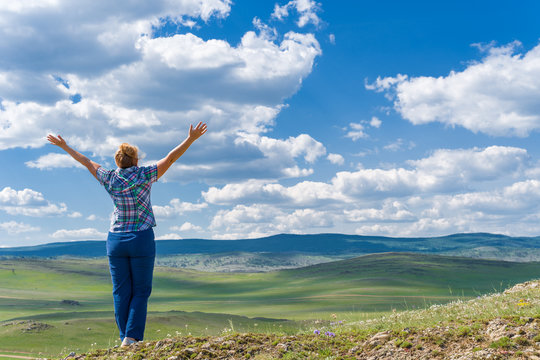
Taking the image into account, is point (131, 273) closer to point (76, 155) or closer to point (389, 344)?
point (76, 155)

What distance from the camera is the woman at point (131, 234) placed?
7.57 meters

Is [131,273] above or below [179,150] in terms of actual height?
below

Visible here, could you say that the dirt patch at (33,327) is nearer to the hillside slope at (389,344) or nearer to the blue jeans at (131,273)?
the hillside slope at (389,344)

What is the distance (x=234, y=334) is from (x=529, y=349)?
403cm

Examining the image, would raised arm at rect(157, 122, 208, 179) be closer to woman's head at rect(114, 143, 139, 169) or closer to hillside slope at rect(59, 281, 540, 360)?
woman's head at rect(114, 143, 139, 169)

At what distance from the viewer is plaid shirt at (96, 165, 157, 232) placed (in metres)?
7.62

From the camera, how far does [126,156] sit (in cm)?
788

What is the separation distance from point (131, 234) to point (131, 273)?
66cm

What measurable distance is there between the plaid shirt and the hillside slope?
5.81 ft

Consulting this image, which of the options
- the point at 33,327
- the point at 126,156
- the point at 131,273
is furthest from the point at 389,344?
the point at 33,327

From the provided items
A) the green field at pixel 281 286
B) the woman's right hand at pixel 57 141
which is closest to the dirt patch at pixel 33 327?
the woman's right hand at pixel 57 141

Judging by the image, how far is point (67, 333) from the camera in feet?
95.9

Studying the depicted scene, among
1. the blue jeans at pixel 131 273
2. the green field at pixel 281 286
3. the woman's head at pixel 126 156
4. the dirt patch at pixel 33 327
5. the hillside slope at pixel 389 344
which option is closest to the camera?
the hillside slope at pixel 389 344

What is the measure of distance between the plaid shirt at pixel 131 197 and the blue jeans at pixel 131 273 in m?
0.13
